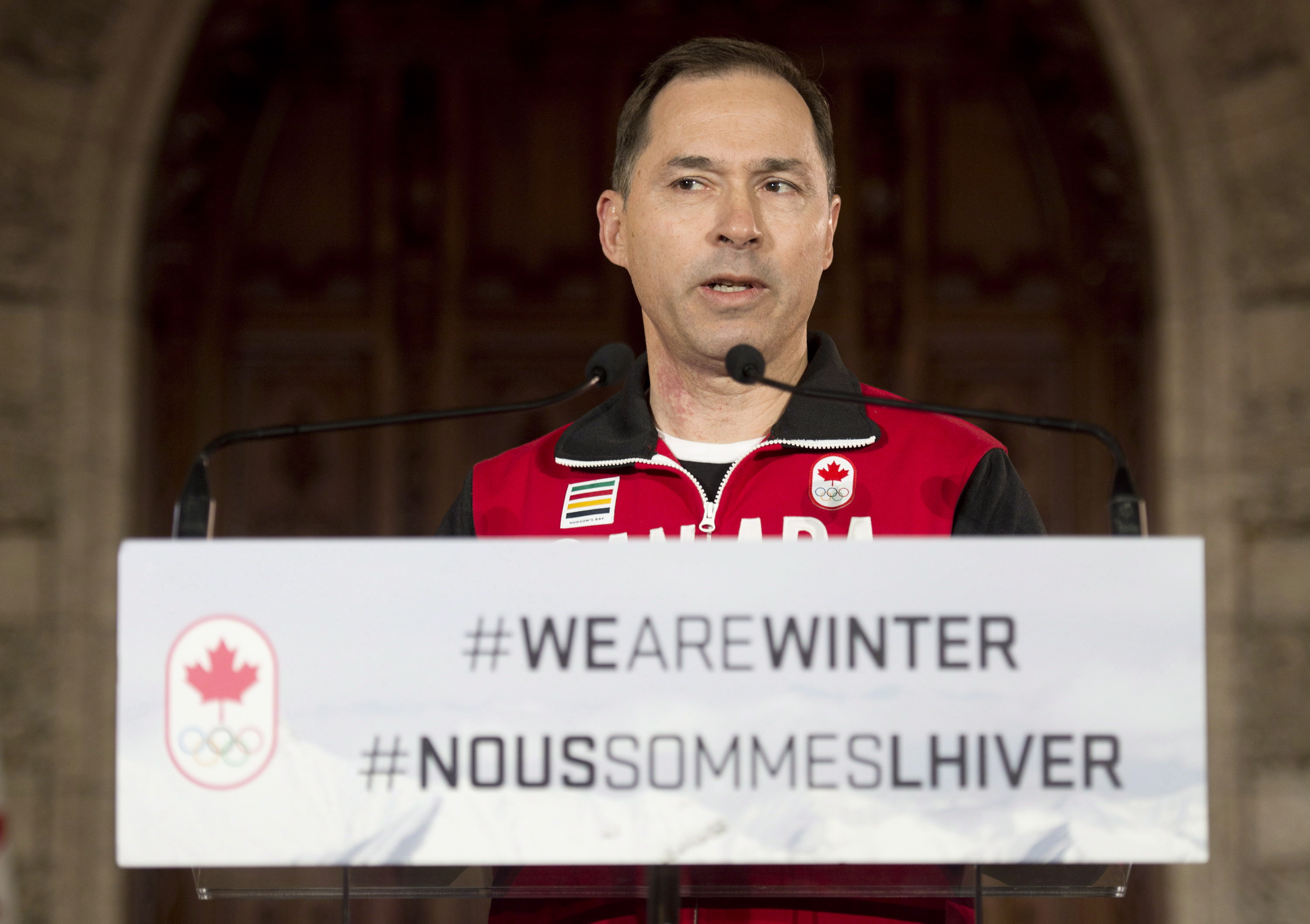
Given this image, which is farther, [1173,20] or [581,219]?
[581,219]

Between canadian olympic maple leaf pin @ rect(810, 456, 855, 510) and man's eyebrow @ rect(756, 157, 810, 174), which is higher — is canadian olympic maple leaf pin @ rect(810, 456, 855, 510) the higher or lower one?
the lower one

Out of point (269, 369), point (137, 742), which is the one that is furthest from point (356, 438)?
point (137, 742)

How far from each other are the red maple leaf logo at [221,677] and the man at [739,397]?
0.60 metres

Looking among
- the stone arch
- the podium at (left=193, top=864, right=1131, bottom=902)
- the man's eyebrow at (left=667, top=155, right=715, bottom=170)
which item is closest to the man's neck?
the man's eyebrow at (left=667, top=155, right=715, bottom=170)

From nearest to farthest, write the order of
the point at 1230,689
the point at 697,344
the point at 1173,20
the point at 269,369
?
the point at 697,344 → the point at 1230,689 → the point at 1173,20 → the point at 269,369

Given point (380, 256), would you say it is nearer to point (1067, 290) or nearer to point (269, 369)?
point (269, 369)

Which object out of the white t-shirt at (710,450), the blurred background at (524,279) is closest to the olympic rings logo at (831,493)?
the white t-shirt at (710,450)

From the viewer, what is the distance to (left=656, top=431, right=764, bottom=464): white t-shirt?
1.71 metres

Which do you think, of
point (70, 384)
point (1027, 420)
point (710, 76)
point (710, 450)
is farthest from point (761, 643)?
point (70, 384)

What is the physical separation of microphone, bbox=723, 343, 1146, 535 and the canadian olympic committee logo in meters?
0.56

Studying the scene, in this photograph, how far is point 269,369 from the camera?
14.3 ft

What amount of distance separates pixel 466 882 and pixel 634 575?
32 cm

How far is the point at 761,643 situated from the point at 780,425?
0.57 metres

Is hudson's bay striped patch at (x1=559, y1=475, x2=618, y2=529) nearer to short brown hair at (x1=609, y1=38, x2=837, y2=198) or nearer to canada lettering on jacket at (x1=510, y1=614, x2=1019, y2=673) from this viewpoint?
short brown hair at (x1=609, y1=38, x2=837, y2=198)
